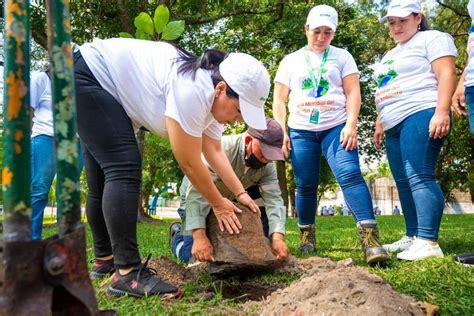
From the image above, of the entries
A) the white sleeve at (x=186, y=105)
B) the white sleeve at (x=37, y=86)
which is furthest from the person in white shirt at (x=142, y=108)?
the white sleeve at (x=37, y=86)

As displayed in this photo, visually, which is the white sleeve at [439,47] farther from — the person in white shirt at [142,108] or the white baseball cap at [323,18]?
the person in white shirt at [142,108]

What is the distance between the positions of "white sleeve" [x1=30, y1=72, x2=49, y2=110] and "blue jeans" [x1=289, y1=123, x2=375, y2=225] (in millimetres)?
1833

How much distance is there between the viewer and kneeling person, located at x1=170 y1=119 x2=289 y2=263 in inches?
119

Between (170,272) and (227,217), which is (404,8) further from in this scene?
(170,272)

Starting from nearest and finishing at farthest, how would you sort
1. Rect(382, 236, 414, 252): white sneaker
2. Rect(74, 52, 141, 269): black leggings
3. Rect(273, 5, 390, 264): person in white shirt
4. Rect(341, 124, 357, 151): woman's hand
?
Rect(74, 52, 141, 269): black leggings, Rect(341, 124, 357, 151): woman's hand, Rect(273, 5, 390, 264): person in white shirt, Rect(382, 236, 414, 252): white sneaker

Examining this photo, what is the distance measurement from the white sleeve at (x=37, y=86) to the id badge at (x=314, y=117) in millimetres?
1900

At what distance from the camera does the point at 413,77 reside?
11.9 feet

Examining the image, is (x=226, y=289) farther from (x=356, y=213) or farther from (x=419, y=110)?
(x=419, y=110)

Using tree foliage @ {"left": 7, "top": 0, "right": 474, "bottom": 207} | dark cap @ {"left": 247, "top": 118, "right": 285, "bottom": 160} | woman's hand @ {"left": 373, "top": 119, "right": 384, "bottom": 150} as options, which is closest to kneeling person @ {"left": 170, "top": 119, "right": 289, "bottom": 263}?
dark cap @ {"left": 247, "top": 118, "right": 285, "bottom": 160}

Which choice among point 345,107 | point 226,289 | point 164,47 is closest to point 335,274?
point 226,289

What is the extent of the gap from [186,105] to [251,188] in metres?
1.70

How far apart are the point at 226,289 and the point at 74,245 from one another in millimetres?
1746

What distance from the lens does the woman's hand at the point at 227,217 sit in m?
2.87

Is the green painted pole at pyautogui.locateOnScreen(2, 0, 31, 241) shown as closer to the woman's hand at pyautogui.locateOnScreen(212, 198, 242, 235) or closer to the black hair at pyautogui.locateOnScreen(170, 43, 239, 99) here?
the black hair at pyautogui.locateOnScreen(170, 43, 239, 99)
